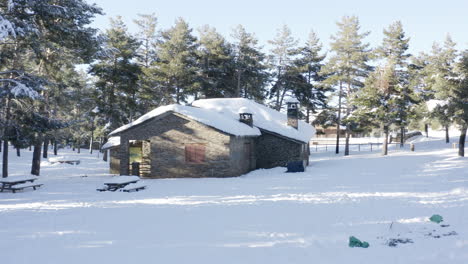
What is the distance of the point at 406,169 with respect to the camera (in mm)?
23844

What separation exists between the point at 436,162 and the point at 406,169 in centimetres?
454

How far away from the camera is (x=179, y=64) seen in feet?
127

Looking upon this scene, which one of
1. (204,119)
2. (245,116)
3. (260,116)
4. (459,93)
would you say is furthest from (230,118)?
(459,93)

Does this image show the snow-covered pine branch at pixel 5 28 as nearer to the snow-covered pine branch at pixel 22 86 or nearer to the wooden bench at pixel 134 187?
the snow-covered pine branch at pixel 22 86

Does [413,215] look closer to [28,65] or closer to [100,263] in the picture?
[100,263]

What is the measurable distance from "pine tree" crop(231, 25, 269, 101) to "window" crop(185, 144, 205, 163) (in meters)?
21.6

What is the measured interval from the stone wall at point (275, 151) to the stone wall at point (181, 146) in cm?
426

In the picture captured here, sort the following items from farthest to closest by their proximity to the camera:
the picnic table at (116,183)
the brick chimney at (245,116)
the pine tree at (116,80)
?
the pine tree at (116,80), the brick chimney at (245,116), the picnic table at (116,183)

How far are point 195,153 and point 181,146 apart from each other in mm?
1074

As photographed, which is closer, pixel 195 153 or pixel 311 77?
pixel 195 153

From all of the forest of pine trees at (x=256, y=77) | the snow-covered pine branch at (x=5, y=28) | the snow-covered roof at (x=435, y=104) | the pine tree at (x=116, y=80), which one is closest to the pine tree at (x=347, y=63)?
the forest of pine trees at (x=256, y=77)

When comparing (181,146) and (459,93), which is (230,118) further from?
(459,93)

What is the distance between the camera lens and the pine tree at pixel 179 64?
38.7 metres

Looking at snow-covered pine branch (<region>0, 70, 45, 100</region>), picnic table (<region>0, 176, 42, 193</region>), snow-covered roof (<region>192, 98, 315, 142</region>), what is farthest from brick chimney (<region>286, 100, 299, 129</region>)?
picnic table (<region>0, 176, 42, 193</region>)
